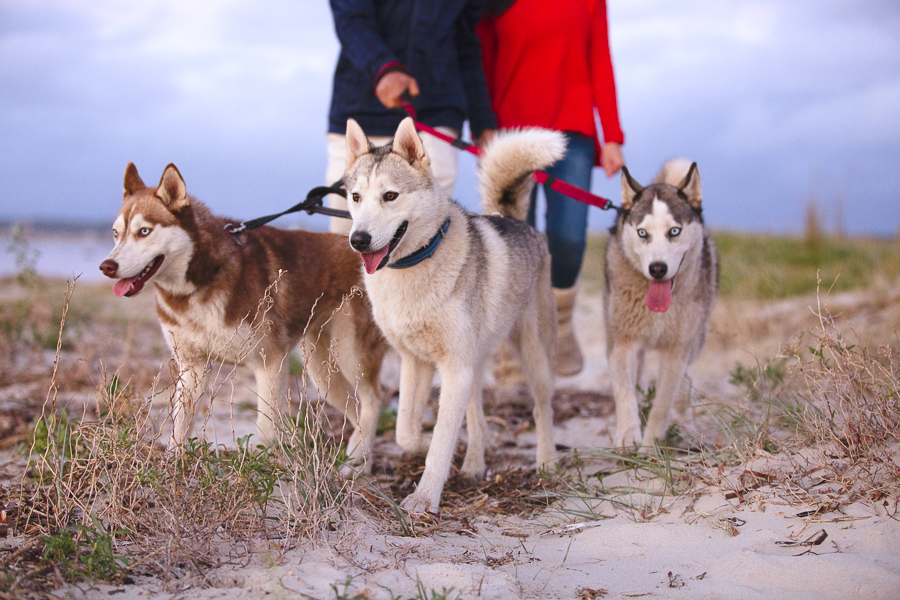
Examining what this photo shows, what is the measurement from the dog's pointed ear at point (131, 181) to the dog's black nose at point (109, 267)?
1.73 ft

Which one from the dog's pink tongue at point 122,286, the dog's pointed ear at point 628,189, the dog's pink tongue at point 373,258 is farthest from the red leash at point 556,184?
the dog's pink tongue at point 122,286

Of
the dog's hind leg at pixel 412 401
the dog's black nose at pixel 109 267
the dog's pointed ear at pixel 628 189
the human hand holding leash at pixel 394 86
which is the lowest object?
the dog's hind leg at pixel 412 401

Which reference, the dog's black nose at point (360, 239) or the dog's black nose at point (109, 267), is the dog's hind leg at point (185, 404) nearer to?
the dog's black nose at point (109, 267)

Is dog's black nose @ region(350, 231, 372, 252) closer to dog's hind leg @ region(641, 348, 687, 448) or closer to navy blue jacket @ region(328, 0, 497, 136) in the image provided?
navy blue jacket @ region(328, 0, 497, 136)

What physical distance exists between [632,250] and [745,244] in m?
8.68

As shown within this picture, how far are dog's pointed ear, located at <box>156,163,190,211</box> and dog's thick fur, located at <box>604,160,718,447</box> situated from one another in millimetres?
2386

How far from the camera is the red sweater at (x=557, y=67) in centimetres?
434

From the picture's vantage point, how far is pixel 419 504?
265 cm

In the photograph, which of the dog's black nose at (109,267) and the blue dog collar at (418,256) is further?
the blue dog collar at (418,256)

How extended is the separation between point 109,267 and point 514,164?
6.89ft

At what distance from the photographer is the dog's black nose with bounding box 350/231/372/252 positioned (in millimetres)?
2578

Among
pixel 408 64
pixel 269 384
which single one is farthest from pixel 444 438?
pixel 408 64

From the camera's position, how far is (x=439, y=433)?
9.28ft

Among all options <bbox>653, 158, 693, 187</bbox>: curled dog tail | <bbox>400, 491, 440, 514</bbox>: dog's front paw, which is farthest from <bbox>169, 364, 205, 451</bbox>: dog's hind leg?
<bbox>653, 158, 693, 187</bbox>: curled dog tail
